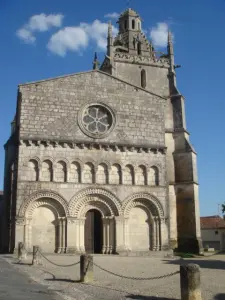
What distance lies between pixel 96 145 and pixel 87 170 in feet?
5.05

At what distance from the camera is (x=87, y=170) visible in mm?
23000

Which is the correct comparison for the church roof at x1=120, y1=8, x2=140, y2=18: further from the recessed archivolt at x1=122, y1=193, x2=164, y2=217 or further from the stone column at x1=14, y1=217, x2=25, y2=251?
the stone column at x1=14, y1=217, x2=25, y2=251

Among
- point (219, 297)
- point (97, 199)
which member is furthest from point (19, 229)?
point (219, 297)

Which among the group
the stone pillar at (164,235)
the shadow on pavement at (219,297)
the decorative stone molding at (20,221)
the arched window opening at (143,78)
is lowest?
the shadow on pavement at (219,297)

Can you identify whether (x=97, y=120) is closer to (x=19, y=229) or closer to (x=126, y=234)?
(x=126, y=234)

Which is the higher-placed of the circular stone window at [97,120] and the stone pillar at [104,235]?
the circular stone window at [97,120]

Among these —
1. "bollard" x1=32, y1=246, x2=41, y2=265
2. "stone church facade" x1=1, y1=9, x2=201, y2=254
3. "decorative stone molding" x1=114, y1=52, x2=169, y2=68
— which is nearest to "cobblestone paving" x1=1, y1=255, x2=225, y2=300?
"bollard" x1=32, y1=246, x2=41, y2=265

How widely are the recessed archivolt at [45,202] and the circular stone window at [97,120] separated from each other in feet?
13.7

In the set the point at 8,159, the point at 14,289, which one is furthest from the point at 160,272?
the point at 8,159

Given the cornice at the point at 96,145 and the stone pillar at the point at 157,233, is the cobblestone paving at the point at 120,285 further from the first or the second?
the cornice at the point at 96,145

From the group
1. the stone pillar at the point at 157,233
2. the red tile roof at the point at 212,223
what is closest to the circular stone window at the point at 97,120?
the stone pillar at the point at 157,233

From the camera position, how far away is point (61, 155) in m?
22.6

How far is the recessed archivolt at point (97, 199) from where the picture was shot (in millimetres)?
22234

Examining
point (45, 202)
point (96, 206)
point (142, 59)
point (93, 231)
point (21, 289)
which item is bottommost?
point (21, 289)
